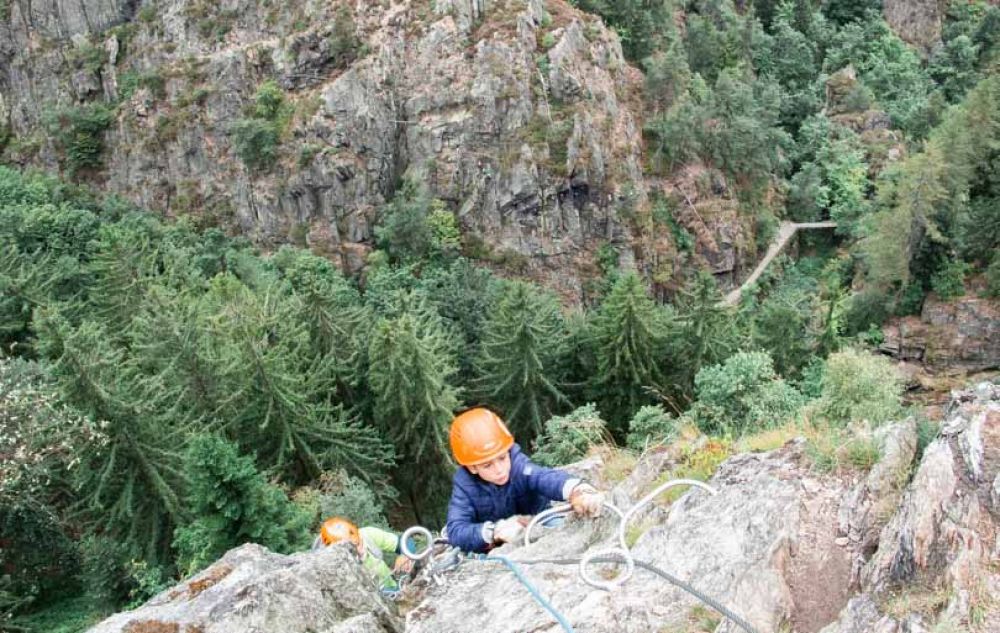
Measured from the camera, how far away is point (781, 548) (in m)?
5.57

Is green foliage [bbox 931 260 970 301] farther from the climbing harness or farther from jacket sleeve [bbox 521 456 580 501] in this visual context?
jacket sleeve [bbox 521 456 580 501]

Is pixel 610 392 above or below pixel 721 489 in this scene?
below

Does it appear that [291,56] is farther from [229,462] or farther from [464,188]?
[229,462]

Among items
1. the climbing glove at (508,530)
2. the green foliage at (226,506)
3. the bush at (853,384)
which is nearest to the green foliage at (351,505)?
the green foliage at (226,506)

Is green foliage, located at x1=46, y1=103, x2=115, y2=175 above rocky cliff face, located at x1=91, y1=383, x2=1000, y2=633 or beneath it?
above

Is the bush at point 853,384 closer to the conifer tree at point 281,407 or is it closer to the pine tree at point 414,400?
the pine tree at point 414,400

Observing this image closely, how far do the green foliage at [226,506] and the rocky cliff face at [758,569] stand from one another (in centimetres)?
716

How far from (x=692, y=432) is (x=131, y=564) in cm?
1551

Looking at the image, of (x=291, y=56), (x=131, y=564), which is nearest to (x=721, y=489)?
(x=131, y=564)

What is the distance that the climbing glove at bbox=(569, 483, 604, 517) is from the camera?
656cm

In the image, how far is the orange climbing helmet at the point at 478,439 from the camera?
6867 millimetres

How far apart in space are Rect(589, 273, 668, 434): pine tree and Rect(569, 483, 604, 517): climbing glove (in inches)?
759

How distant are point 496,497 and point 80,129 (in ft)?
170

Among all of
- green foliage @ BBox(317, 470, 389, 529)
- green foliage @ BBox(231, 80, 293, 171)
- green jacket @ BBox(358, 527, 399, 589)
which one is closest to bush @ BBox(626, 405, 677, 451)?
green foliage @ BBox(317, 470, 389, 529)
